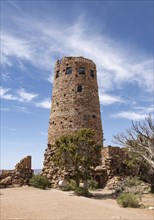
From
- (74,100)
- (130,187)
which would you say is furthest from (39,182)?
(74,100)

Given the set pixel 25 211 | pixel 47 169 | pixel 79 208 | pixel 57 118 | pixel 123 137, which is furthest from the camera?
pixel 57 118

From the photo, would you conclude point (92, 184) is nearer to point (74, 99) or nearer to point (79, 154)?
point (79, 154)

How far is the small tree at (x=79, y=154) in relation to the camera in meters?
23.7

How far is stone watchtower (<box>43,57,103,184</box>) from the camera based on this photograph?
114 ft

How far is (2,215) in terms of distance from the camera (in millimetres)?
12180

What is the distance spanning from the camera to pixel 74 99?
116ft

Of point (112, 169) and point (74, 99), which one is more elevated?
point (74, 99)

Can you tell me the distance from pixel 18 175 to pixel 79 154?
9.19m

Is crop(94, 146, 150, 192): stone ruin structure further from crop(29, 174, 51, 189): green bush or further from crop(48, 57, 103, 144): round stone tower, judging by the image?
crop(29, 174, 51, 189): green bush

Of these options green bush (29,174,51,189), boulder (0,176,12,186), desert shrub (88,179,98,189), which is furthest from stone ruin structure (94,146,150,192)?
boulder (0,176,12,186)

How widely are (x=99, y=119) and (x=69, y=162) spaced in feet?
43.8

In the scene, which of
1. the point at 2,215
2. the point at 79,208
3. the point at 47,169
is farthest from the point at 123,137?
the point at 47,169

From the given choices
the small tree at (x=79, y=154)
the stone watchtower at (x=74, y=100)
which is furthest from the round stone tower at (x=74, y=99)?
the small tree at (x=79, y=154)

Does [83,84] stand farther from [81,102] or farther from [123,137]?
[123,137]
